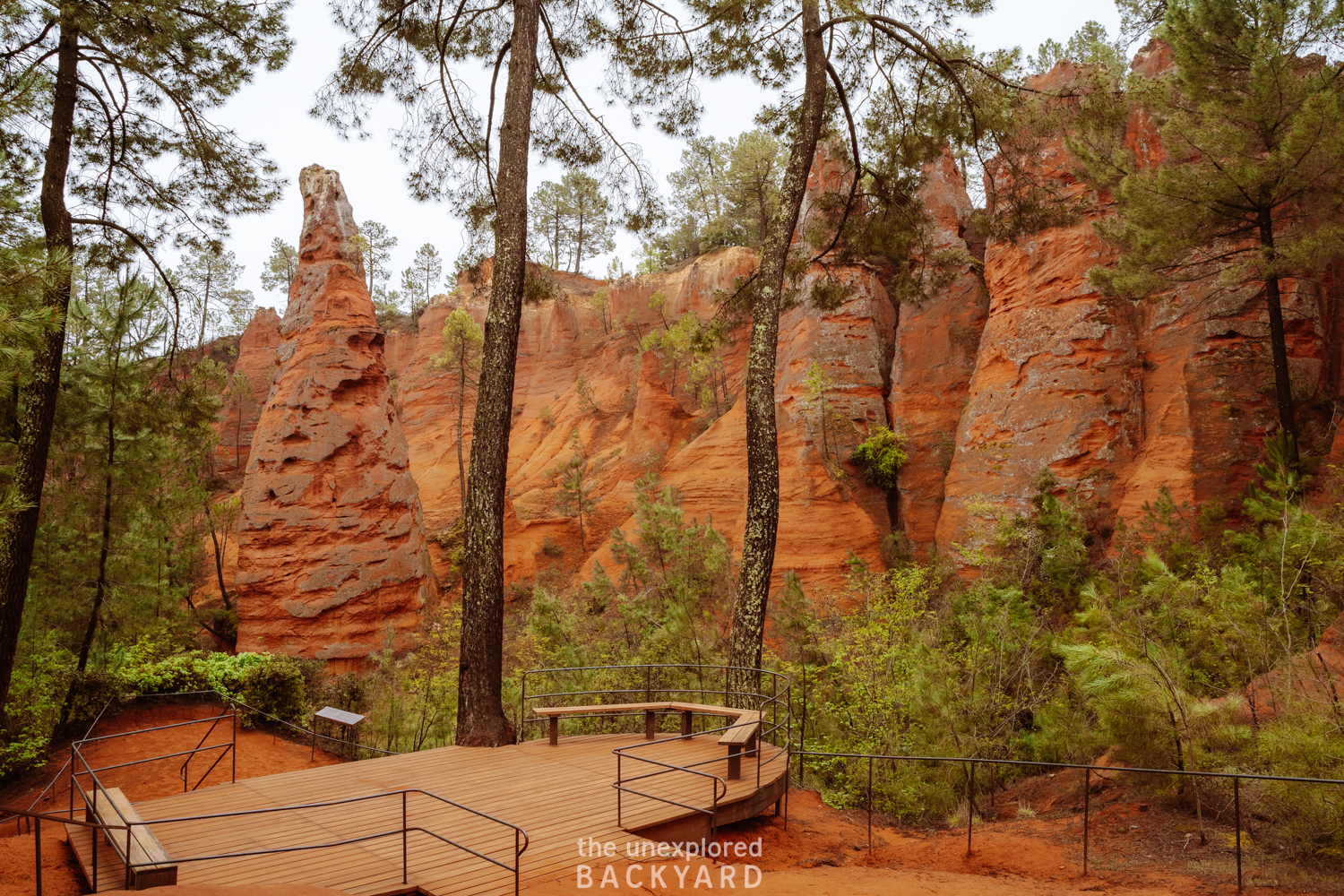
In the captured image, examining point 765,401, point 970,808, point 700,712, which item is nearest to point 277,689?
point 700,712

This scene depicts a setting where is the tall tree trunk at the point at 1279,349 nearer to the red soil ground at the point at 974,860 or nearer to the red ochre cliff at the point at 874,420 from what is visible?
the red ochre cliff at the point at 874,420

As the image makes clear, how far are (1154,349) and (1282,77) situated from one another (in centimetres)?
713

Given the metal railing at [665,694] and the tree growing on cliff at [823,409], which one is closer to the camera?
the metal railing at [665,694]

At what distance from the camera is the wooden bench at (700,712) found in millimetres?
7086

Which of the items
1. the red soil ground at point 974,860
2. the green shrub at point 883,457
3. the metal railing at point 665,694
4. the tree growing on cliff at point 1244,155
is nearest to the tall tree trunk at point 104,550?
the red soil ground at point 974,860

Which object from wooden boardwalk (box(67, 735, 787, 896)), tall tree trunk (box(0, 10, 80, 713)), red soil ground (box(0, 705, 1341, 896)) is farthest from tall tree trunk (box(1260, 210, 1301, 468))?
tall tree trunk (box(0, 10, 80, 713))

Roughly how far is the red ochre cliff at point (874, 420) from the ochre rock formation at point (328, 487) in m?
0.07

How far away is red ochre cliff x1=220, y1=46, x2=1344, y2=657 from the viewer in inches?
674

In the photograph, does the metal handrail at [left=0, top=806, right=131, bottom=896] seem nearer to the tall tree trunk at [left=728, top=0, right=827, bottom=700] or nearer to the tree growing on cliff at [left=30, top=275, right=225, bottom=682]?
the tall tree trunk at [left=728, top=0, right=827, bottom=700]

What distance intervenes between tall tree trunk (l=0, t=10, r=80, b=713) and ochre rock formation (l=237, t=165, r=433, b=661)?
49.5ft

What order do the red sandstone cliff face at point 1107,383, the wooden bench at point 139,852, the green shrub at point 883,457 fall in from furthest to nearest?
the green shrub at point 883,457 < the red sandstone cliff face at point 1107,383 < the wooden bench at point 139,852

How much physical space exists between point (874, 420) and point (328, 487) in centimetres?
1811

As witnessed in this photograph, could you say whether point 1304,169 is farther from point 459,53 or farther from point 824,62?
point 459,53

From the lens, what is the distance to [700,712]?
27.9 ft
